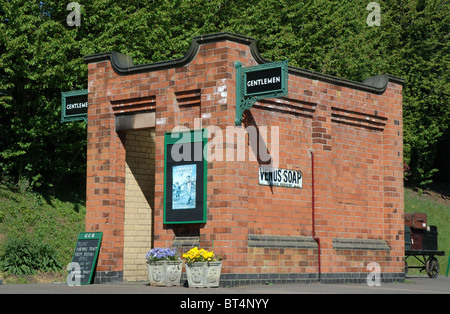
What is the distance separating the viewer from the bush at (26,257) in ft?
76.4

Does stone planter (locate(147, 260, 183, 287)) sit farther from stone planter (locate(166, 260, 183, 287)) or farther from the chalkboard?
the chalkboard

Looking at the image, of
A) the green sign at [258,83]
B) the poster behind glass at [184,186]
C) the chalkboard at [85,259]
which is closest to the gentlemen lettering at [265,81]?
the green sign at [258,83]

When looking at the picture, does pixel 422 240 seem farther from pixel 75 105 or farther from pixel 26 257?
pixel 26 257

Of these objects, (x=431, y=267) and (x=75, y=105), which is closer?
(x=75, y=105)

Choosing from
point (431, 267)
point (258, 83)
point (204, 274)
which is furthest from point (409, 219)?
point (204, 274)

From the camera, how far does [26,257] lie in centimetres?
2370

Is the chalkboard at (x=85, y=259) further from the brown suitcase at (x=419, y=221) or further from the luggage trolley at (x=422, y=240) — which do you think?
the brown suitcase at (x=419, y=221)

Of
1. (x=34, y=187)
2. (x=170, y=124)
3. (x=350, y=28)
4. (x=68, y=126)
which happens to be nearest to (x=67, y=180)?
(x=34, y=187)

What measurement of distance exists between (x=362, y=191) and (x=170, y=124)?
20.3 feet

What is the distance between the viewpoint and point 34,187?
30.4m

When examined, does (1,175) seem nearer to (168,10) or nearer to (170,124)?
(168,10)

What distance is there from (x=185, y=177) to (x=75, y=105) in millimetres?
4754

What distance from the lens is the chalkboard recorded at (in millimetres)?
19094

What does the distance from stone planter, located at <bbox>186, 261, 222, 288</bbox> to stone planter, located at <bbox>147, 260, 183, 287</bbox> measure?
0.60 meters
